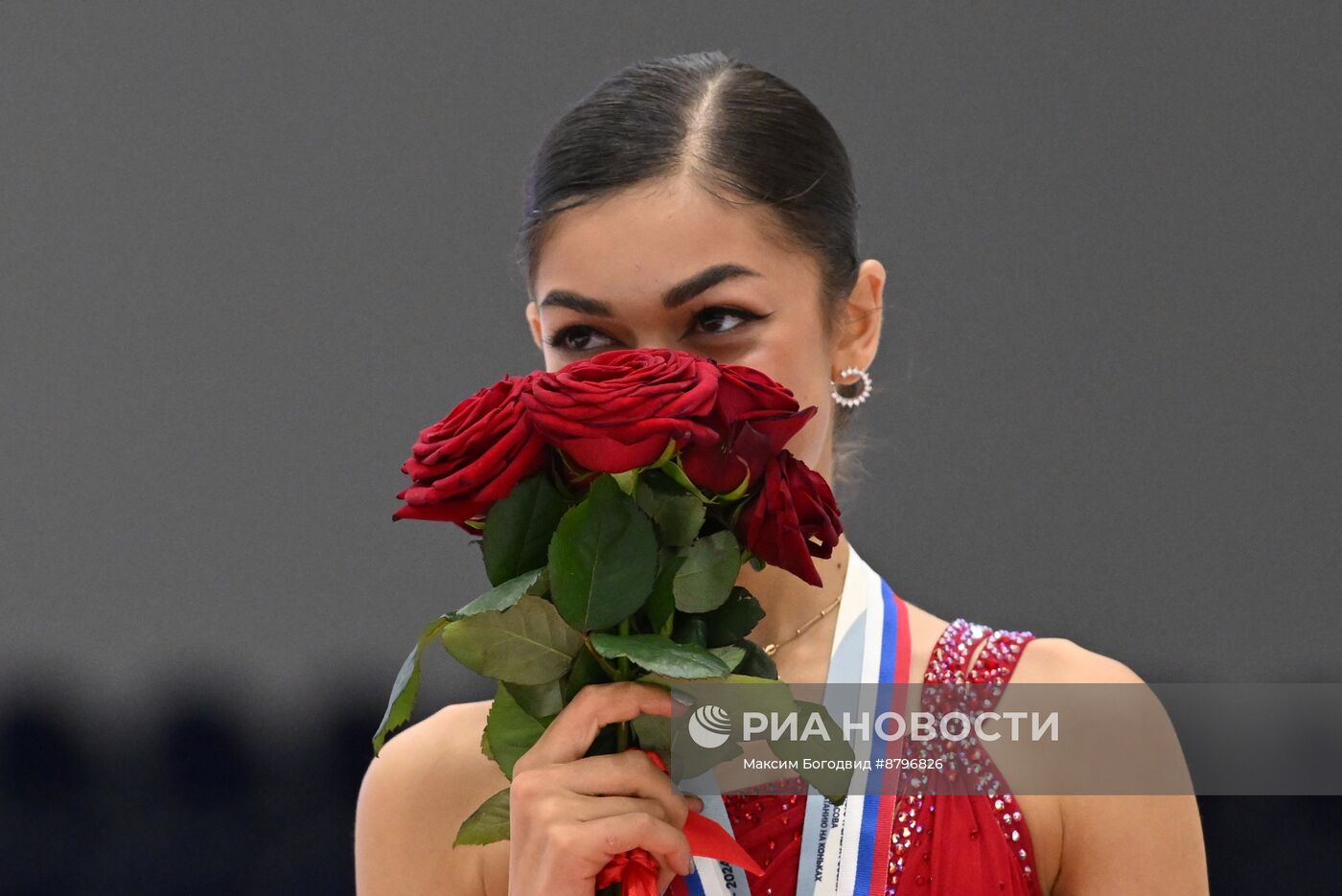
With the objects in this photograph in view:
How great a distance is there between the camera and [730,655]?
1.15 metres

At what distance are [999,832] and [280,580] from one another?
202 cm

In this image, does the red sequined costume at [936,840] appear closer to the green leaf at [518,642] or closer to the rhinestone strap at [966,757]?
the rhinestone strap at [966,757]

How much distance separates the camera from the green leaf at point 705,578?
3.79ft

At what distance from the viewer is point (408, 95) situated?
10.9 ft

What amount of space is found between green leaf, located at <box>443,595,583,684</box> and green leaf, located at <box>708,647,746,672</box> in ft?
0.33

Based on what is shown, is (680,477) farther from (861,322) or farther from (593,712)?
(861,322)

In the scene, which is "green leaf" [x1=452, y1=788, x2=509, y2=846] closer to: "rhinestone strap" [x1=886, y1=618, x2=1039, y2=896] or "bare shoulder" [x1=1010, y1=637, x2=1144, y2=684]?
"rhinestone strap" [x1=886, y1=618, x2=1039, y2=896]

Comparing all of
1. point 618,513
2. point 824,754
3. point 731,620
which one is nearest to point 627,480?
point 618,513

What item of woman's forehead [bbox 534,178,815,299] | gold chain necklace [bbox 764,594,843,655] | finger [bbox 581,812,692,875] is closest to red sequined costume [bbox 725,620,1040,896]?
gold chain necklace [bbox 764,594,843,655]

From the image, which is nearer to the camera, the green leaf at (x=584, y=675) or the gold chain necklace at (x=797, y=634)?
the green leaf at (x=584, y=675)

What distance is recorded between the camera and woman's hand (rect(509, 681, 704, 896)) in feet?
3.81

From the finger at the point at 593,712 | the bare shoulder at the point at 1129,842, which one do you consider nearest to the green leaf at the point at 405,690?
the finger at the point at 593,712

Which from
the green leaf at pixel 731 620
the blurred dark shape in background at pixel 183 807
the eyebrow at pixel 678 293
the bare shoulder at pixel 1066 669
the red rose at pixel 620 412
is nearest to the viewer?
the red rose at pixel 620 412

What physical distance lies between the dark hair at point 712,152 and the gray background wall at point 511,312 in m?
1.17
